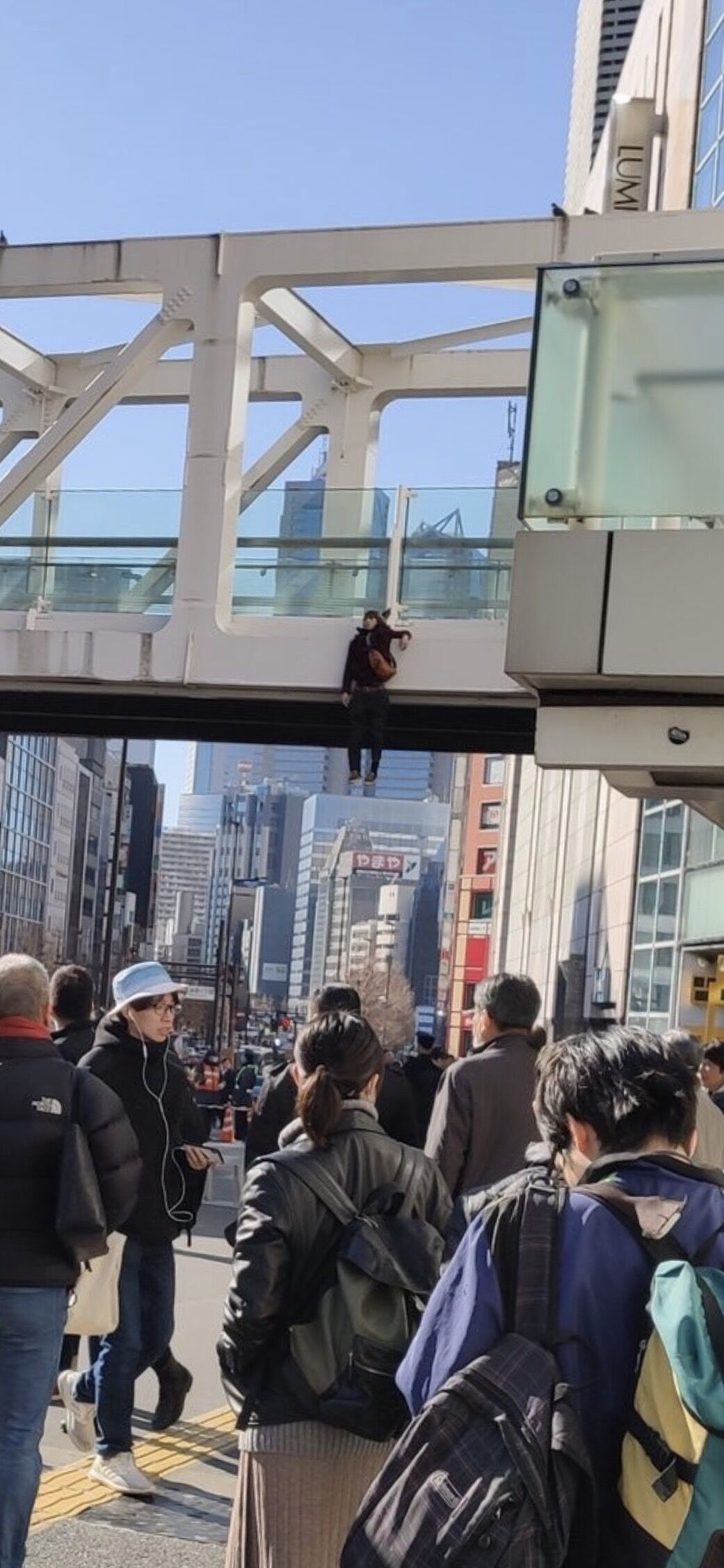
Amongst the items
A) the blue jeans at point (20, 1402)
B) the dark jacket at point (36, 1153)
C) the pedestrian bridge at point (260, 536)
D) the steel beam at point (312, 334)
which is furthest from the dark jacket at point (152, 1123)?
the steel beam at point (312, 334)

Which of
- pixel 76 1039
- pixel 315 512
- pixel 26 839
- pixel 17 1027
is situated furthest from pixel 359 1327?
pixel 26 839

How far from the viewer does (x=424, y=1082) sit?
1276 centimetres

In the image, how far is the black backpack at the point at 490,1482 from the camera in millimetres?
2807

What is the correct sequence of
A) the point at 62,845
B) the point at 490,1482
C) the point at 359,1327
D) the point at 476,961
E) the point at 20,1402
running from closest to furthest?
the point at 490,1482 → the point at 359,1327 → the point at 20,1402 → the point at 476,961 → the point at 62,845

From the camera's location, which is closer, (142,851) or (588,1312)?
(588,1312)

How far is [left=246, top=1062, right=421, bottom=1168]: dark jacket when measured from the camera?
8133 mm

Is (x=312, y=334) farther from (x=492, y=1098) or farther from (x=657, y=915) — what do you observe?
(x=492, y=1098)

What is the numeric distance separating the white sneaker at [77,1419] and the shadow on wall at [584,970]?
1955cm

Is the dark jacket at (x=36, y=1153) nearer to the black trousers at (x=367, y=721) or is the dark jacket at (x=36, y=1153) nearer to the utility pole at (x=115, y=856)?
the black trousers at (x=367, y=721)

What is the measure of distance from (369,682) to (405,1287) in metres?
14.1

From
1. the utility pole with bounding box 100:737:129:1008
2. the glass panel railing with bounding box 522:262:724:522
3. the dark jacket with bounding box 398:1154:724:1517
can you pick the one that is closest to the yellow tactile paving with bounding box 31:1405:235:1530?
the dark jacket with bounding box 398:1154:724:1517

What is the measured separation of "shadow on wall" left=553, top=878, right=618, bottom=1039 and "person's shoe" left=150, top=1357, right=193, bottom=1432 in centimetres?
1908

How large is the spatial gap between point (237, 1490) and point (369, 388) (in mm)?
19302

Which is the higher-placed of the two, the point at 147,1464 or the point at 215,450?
the point at 215,450
